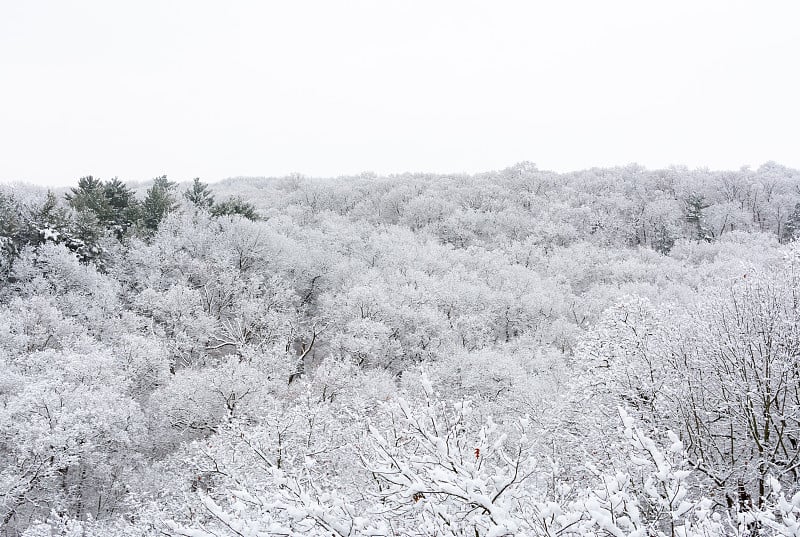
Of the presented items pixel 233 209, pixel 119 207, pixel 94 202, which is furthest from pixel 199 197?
pixel 94 202

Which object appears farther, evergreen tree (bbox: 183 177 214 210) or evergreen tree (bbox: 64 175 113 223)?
evergreen tree (bbox: 183 177 214 210)

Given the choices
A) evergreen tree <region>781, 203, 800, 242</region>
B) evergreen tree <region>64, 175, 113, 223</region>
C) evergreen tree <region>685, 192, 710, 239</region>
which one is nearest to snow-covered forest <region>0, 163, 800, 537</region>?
evergreen tree <region>64, 175, 113, 223</region>

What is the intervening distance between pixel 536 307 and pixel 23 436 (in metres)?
42.3

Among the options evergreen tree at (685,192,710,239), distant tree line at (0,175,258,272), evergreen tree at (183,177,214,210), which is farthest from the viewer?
evergreen tree at (685,192,710,239)

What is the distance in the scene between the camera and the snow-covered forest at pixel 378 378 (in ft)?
17.7

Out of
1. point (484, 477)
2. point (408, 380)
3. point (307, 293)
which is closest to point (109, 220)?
point (307, 293)

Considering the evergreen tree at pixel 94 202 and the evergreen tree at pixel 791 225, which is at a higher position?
the evergreen tree at pixel 94 202

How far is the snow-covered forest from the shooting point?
5383 mm

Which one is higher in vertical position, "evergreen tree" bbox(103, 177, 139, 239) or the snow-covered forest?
"evergreen tree" bbox(103, 177, 139, 239)

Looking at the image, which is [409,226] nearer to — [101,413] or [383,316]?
[383,316]

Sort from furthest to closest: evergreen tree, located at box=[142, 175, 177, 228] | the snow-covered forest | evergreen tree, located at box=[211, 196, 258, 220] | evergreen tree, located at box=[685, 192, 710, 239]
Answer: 1. evergreen tree, located at box=[685, 192, 710, 239]
2. evergreen tree, located at box=[211, 196, 258, 220]
3. evergreen tree, located at box=[142, 175, 177, 228]
4. the snow-covered forest

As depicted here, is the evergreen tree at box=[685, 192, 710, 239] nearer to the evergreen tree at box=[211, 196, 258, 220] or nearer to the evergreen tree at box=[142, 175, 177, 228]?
the evergreen tree at box=[211, 196, 258, 220]

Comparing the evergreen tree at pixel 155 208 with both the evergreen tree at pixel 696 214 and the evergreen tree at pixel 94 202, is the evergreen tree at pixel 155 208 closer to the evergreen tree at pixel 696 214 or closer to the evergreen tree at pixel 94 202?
the evergreen tree at pixel 94 202

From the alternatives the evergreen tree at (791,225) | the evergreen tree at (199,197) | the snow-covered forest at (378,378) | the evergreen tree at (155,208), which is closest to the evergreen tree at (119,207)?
the snow-covered forest at (378,378)
